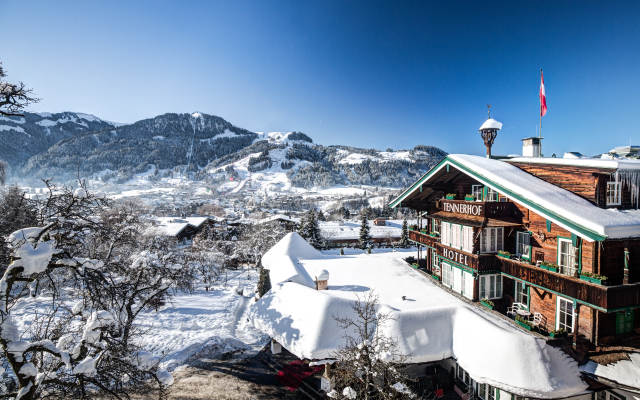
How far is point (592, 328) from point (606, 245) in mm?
2885

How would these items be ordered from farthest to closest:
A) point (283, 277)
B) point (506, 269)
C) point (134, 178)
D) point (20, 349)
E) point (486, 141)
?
point (134, 178), point (283, 277), point (486, 141), point (506, 269), point (20, 349)

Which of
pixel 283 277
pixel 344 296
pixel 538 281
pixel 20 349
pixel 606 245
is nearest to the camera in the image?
pixel 20 349

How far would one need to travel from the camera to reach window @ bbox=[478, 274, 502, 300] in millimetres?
12273

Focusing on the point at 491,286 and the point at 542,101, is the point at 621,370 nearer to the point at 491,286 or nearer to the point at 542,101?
the point at 491,286

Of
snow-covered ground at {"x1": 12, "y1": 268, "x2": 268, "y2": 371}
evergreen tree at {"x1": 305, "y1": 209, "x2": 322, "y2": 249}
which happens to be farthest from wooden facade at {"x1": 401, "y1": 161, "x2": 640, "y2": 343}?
evergreen tree at {"x1": 305, "y1": 209, "x2": 322, "y2": 249}

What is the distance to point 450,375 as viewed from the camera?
37.4ft

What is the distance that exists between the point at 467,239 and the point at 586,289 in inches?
183

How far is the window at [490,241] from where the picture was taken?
12.2 metres

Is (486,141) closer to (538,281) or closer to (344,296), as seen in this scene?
(538,281)

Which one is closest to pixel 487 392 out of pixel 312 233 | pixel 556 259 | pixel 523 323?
pixel 523 323

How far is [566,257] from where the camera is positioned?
32.0ft

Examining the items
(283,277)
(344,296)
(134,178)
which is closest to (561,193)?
(344,296)

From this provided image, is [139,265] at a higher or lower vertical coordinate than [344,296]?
higher

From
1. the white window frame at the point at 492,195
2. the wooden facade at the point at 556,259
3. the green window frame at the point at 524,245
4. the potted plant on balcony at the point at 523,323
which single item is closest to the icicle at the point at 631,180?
the wooden facade at the point at 556,259
